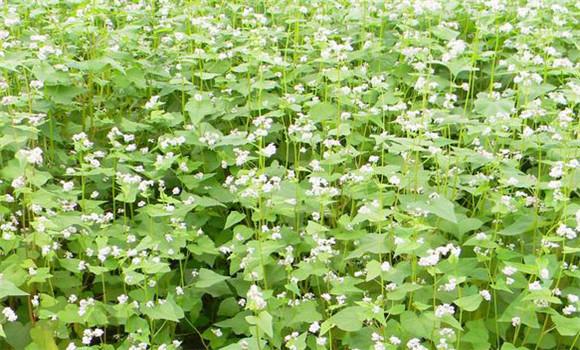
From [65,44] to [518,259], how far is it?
337 centimetres

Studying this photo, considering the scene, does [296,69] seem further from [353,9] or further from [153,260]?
[153,260]

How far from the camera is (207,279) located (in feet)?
11.8

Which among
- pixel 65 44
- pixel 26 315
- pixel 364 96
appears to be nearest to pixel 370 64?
pixel 364 96

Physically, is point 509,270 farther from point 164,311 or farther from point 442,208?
point 164,311

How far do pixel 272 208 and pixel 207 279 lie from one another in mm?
488

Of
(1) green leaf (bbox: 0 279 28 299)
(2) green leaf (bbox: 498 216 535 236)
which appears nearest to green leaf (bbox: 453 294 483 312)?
(2) green leaf (bbox: 498 216 535 236)

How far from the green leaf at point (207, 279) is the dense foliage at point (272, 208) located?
0.01 meters

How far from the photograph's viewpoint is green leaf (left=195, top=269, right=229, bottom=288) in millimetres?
3530

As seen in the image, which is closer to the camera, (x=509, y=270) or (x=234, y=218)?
(x=509, y=270)

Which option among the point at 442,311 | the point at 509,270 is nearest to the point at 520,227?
the point at 509,270

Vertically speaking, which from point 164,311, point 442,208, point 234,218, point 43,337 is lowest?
point 43,337

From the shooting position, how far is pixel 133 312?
3.25 metres

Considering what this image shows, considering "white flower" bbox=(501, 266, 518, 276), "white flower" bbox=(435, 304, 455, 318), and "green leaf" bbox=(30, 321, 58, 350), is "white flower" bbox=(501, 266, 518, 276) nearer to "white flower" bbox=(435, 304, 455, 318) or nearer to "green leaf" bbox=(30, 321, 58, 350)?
"white flower" bbox=(435, 304, 455, 318)

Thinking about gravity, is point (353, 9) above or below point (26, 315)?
above
